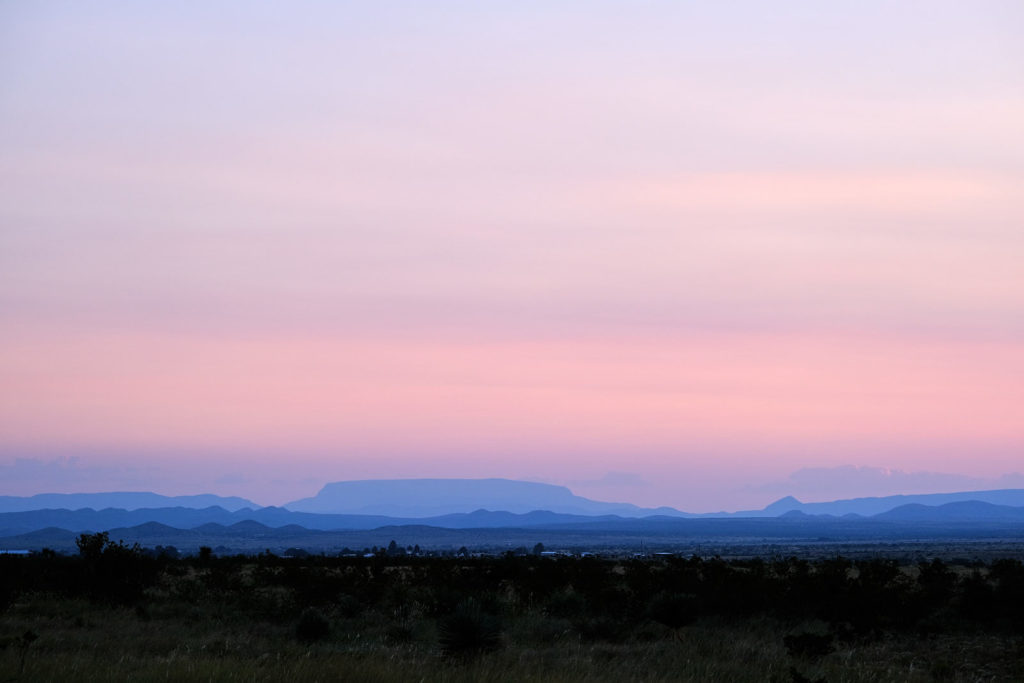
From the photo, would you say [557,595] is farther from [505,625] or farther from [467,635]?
[467,635]

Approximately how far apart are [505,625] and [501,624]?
3.40 m

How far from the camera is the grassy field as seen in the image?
1462 cm

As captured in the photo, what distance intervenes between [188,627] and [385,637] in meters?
4.50

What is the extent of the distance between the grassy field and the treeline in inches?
2.8

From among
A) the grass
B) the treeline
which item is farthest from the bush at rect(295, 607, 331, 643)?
the grass

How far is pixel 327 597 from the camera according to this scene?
1088 inches

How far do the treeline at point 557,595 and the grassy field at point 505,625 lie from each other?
7 cm

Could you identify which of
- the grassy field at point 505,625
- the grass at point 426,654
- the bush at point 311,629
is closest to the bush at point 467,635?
the grassy field at point 505,625

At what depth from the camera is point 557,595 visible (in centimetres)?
2641

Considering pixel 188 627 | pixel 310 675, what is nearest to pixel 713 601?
pixel 188 627

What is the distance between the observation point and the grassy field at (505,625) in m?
14.6

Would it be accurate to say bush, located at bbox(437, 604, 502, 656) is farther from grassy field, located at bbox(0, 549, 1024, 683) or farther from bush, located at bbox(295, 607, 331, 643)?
bush, located at bbox(295, 607, 331, 643)

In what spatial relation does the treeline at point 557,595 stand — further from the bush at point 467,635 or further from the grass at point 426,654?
the grass at point 426,654

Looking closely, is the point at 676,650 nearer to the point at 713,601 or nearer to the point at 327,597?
the point at 713,601
